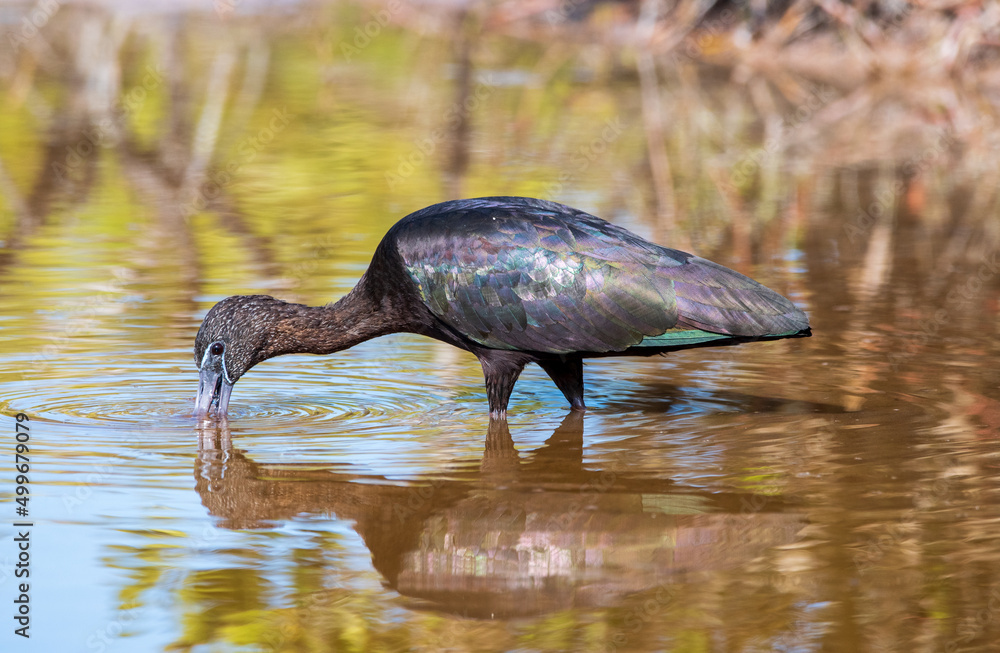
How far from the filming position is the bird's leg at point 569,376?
280 inches

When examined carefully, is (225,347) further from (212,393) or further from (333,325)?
(333,325)

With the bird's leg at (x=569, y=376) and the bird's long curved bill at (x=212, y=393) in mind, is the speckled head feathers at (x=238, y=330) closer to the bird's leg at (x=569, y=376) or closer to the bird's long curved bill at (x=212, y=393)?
the bird's long curved bill at (x=212, y=393)

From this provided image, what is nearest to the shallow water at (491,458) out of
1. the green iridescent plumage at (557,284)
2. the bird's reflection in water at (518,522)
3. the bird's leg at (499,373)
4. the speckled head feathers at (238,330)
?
A: the bird's reflection in water at (518,522)

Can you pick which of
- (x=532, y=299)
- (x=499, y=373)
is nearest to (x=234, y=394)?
(x=499, y=373)

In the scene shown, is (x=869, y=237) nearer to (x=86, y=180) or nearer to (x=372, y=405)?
(x=372, y=405)

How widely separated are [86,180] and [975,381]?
8.95 m

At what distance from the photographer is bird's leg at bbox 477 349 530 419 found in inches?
275

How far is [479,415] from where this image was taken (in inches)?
282

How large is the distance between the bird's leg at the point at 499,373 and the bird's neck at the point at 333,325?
53 cm

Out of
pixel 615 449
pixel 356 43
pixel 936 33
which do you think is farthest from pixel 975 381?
pixel 356 43

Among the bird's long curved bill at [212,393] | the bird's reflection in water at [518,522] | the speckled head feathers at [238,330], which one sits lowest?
the bird's reflection in water at [518,522]

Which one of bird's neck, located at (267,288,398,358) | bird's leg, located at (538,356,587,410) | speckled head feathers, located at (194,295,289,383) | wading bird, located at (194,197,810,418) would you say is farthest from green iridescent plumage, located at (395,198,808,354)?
speckled head feathers, located at (194,295,289,383)

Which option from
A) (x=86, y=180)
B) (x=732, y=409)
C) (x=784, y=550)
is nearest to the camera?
(x=784, y=550)

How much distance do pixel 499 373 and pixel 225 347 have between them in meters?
1.30
